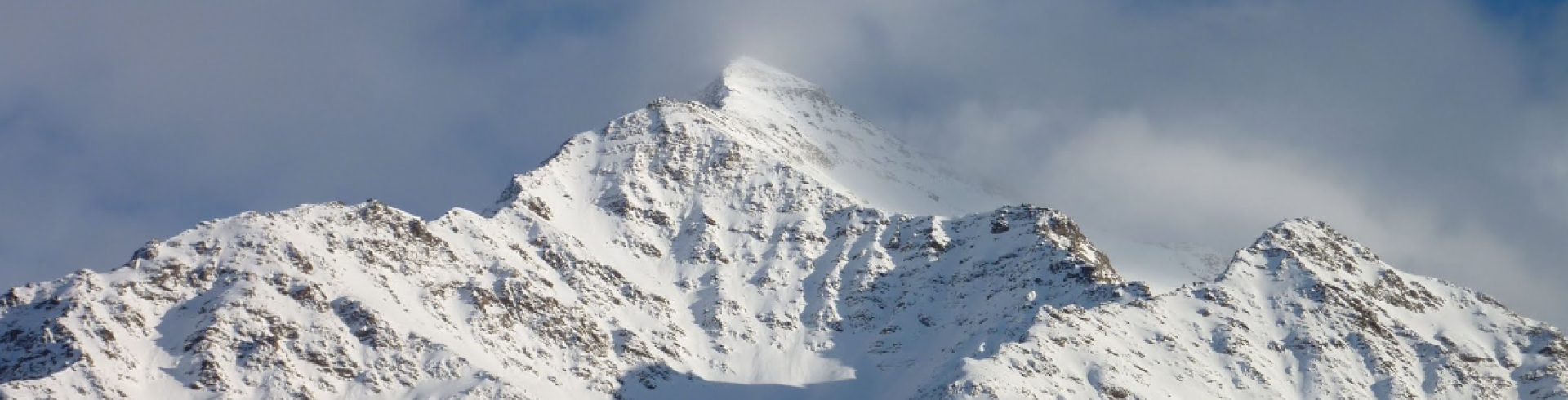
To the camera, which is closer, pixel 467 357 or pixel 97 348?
pixel 97 348

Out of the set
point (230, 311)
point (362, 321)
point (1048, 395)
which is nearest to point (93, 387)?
point (230, 311)

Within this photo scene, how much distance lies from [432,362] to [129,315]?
33.6 m

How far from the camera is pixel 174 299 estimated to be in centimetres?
19362

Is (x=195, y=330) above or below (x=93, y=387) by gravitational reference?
above

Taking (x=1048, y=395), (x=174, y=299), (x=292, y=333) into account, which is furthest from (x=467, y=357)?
(x=1048, y=395)

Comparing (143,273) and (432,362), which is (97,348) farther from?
(432,362)

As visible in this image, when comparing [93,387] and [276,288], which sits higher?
[276,288]

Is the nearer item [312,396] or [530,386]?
[312,396]

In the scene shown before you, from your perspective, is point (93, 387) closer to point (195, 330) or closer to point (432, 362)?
point (195, 330)

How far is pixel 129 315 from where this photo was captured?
187750 millimetres

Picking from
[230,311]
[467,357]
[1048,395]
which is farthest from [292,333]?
[1048,395]

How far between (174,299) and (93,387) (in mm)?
21420

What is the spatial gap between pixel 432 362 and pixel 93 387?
36.4 m

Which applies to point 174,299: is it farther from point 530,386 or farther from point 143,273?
point 530,386
